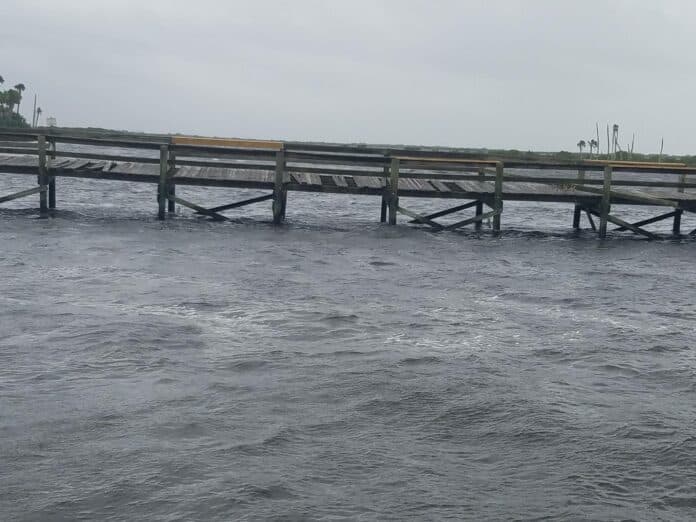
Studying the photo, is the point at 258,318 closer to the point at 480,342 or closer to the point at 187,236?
the point at 480,342

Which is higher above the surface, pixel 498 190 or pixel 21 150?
pixel 21 150

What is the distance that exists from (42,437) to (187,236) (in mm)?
11344

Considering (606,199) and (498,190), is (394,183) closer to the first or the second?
(498,190)

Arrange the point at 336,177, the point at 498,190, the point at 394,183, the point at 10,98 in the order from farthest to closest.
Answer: the point at 10,98 < the point at 336,177 < the point at 498,190 < the point at 394,183

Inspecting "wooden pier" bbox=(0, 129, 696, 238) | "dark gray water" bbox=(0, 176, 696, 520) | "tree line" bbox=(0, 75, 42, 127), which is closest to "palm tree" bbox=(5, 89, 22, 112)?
"tree line" bbox=(0, 75, 42, 127)

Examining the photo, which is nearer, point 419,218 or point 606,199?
point 606,199

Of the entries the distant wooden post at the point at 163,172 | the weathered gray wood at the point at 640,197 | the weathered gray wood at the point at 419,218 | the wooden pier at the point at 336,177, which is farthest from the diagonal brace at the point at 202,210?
the weathered gray wood at the point at 640,197

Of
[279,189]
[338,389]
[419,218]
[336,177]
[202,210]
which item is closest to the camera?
[338,389]

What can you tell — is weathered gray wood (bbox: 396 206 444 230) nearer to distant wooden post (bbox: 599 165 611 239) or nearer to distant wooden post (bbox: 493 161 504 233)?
distant wooden post (bbox: 493 161 504 233)

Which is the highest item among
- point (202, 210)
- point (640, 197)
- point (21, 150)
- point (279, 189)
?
point (21, 150)

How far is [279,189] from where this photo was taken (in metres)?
19.3

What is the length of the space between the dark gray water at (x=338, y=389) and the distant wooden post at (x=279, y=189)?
157 inches

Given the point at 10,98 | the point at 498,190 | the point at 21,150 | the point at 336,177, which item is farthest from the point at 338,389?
the point at 10,98

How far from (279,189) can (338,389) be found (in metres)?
11.8
